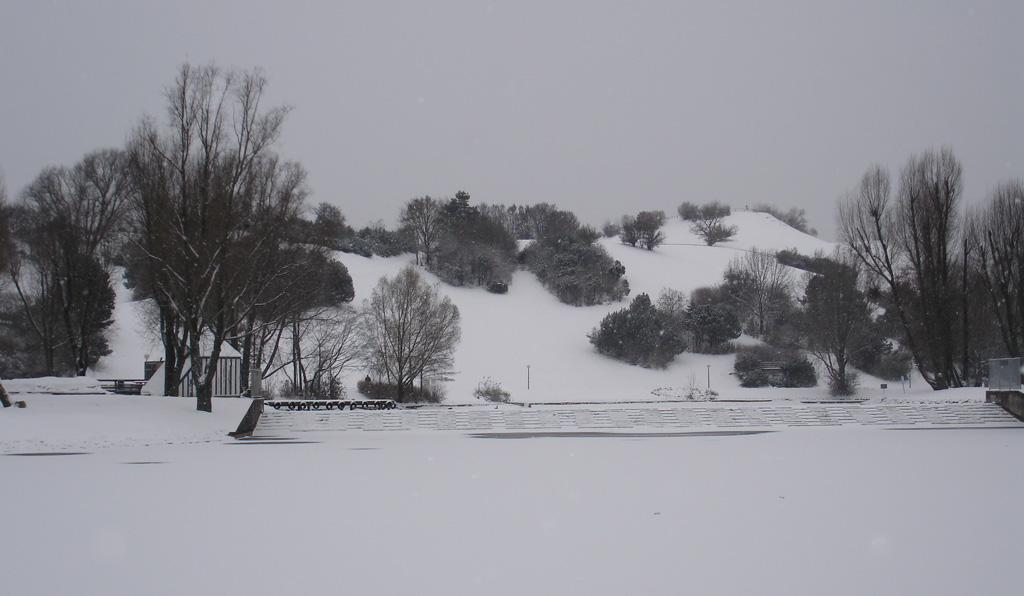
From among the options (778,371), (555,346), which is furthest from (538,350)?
(778,371)

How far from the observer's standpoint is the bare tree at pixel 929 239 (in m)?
33.7

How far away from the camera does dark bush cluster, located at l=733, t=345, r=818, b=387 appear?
44.8 m

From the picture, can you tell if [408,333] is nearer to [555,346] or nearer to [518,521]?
[555,346]

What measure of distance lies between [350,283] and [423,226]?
16.2 meters

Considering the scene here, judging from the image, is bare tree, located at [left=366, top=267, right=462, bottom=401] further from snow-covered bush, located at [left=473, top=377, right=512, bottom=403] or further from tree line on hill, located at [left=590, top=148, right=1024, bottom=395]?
tree line on hill, located at [left=590, top=148, right=1024, bottom=395]

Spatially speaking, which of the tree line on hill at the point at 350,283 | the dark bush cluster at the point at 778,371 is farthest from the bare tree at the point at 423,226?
the dark bush cluster at the point at 778,371

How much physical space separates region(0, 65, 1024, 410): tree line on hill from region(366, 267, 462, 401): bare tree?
0.11 metres

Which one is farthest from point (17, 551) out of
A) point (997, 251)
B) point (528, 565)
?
point (997, 251)

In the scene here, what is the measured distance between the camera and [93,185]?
119 feet

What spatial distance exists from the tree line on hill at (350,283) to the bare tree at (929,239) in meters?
0.10

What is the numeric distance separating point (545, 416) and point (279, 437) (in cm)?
909

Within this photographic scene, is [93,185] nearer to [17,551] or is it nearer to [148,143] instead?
[148,143]

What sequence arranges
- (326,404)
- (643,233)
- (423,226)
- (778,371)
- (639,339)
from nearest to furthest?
(326,404), (778,371), (639,339), (423,226), (643,233)

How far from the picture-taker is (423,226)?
64.2 meters
